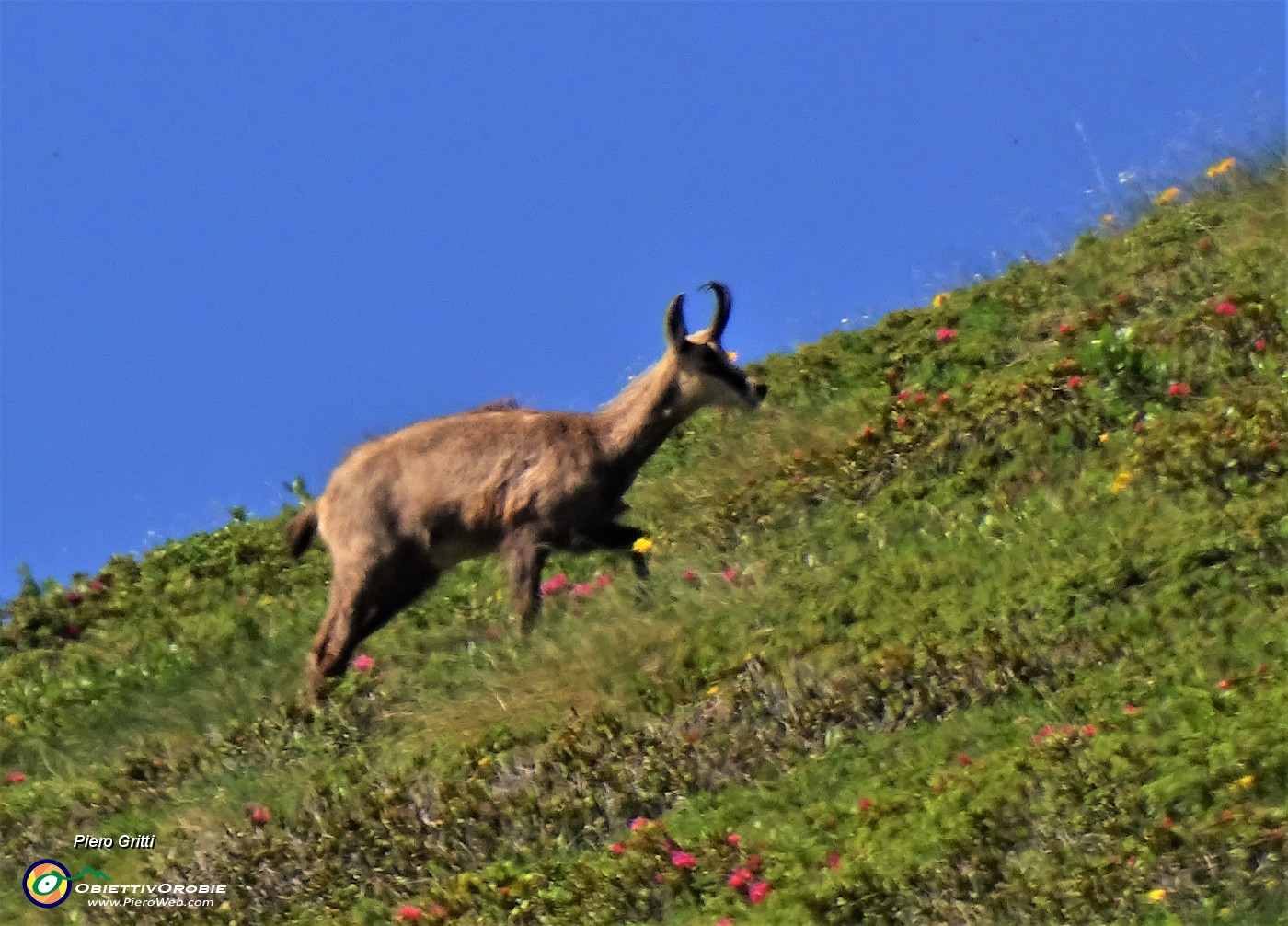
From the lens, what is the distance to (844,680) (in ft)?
30.8

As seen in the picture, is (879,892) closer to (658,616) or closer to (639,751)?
(639,751)

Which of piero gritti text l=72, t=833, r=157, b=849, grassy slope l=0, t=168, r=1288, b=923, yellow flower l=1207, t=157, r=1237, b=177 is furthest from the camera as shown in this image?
yellow flower l=1207, t=157, r=1237, b=177

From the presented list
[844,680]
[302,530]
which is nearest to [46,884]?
[302,530]

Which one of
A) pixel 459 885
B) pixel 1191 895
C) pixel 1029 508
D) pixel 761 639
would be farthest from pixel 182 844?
pixel 1191 895

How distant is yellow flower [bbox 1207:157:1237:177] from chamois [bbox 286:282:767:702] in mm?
5522

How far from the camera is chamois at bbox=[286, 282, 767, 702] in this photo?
12219mm

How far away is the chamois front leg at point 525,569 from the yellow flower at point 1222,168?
21.8 ft

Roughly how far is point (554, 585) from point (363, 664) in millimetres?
1375

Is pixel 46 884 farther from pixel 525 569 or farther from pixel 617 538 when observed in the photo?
pixel 617 538

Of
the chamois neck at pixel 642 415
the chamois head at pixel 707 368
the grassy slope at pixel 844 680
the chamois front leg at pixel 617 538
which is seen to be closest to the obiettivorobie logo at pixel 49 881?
the grassy slope at pixel 844 680

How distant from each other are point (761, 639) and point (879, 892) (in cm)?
297

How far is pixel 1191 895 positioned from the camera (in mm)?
6668

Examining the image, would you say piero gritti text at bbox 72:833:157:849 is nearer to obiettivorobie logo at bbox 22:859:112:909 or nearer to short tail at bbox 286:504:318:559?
obiettivorobie logo at bbox 22:859:112:909

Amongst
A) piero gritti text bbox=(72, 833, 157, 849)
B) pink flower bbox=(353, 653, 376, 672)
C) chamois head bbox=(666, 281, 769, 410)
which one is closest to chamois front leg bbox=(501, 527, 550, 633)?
pink flower bbox=(353, 653, 376, 672)
